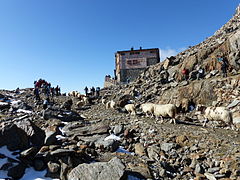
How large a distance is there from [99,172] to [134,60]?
38038 mm

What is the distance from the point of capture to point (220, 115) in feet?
37.4

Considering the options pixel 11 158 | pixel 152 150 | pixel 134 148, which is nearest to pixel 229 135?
pixel 152 150

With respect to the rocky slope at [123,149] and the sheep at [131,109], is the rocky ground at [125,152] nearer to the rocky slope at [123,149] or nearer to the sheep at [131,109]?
the rocky slope at [123,149]

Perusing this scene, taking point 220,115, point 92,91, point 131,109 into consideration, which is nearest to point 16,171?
point 220,115

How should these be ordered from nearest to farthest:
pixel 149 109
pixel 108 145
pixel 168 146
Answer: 1. pixel 108 145
2. pixel 168 146
3. pixel 149 109

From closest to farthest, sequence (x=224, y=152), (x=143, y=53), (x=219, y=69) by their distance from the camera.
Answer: (x=224, y=152) → (x=219, y=69) → (x=143, y=53)

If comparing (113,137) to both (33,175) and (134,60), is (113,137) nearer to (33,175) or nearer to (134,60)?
(33,175)

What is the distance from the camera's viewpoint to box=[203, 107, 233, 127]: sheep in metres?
11.1

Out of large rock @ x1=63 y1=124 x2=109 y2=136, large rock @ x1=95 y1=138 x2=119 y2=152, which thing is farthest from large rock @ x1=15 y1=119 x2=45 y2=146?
large rock @ x1=95 y1=138 x2=119 y2=152

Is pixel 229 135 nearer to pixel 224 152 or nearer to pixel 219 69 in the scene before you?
pixel 224 152

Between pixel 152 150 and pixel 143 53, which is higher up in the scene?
pixel 143 53

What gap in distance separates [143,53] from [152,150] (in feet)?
118

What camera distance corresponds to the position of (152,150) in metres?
8.20

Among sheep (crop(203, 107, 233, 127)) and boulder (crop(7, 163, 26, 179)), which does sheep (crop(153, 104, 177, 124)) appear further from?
boulder (crop(7, 163, 26, 179))
